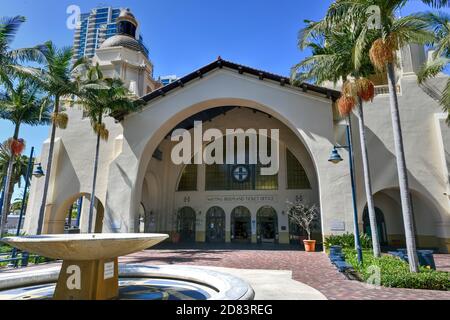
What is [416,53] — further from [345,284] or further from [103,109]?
[103,109]

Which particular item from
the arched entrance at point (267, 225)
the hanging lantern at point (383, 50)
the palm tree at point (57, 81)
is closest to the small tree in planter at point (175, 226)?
the arched entrance at point (267, 225)

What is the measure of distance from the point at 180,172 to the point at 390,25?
2057 centimetres

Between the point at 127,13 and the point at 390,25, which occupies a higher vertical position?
the point at 127,13

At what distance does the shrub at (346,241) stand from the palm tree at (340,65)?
340cm

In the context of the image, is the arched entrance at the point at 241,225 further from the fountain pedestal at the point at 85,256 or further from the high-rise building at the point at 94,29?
the high-rise building at the point at 94,29

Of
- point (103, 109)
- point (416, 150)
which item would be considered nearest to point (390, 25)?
point (416, 150)

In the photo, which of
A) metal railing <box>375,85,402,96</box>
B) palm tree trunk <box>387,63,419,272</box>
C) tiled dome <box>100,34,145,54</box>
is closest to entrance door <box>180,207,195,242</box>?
metal railing <box>375,85,402,96</box>

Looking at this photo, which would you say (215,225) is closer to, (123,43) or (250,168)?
(250,168)

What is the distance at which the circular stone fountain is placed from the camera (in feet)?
18.6

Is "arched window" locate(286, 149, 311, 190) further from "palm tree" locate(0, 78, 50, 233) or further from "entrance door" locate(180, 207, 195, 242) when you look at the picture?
"palm tree" locate(0, 78, 50, 233)

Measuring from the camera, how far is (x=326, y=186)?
17500 mm

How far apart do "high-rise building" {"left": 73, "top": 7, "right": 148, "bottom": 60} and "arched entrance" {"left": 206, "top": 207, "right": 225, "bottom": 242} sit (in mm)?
117991

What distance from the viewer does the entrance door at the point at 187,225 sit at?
26.3m

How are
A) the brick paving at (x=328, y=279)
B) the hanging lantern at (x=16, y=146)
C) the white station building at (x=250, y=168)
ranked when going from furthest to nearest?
the white station building at (x=250, y=168) < the hanging lantern at (x=16, y=146) < the brick paving at (x=328, y=279)
